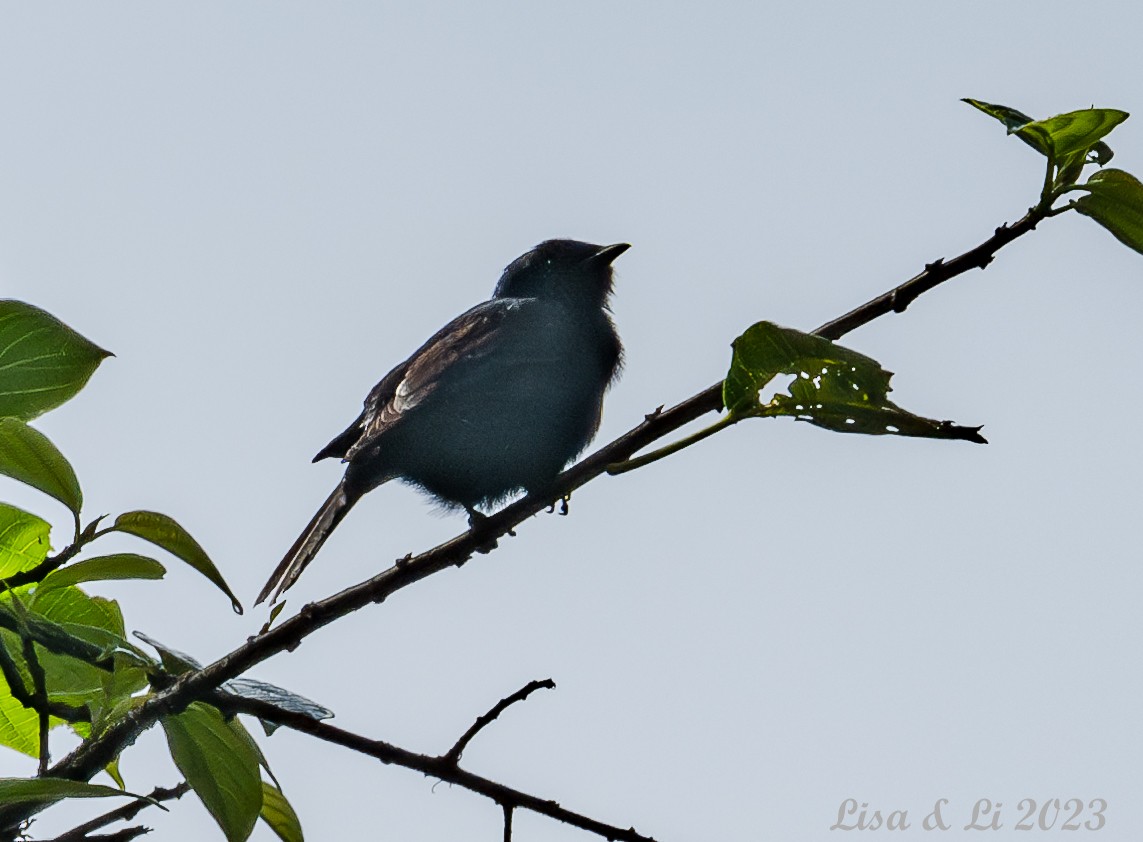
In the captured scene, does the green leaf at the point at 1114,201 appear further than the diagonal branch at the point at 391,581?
Yes

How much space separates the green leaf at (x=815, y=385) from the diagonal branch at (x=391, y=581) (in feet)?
0.13

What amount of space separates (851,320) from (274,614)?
36.9 inches

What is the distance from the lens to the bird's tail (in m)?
4.08

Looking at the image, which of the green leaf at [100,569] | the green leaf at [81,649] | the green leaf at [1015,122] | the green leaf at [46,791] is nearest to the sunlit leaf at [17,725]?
the green leaf at [81,649]

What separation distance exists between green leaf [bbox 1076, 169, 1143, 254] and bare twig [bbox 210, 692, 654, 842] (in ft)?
3.28

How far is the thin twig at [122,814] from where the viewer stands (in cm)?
147

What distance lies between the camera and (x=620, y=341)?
18.0ft

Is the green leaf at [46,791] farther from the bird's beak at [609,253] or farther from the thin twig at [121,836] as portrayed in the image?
the bird's beak at [609,253]

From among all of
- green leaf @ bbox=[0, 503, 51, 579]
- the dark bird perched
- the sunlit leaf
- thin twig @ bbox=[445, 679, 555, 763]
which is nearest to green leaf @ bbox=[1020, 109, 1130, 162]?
thin twig @ bbox=[445, 679, 555, 763]

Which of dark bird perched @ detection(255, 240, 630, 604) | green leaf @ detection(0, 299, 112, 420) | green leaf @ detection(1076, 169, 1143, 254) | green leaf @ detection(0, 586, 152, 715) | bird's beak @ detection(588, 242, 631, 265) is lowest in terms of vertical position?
green leaf @ detection(0, 586, 152, 715)

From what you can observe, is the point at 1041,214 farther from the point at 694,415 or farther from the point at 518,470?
the point at 518,470

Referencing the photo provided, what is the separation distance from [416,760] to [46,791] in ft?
1.39

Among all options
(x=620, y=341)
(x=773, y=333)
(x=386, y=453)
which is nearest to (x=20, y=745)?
(x=773, y=333)

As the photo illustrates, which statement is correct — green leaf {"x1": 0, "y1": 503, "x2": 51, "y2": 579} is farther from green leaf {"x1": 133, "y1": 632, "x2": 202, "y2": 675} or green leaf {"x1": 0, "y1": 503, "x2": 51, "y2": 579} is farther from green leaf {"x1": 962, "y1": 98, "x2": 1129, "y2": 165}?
green leaf {"x1": 962, "y1": 98, "x2": 1129, "y2": 165}
